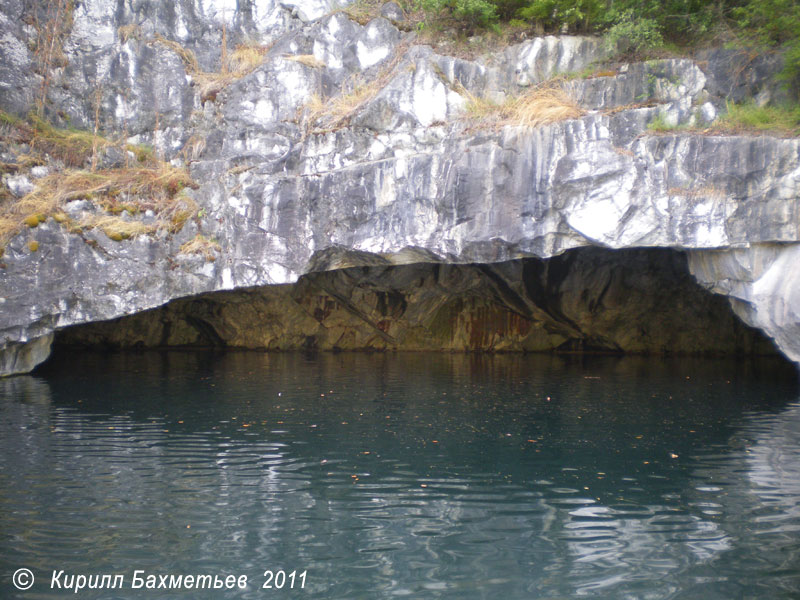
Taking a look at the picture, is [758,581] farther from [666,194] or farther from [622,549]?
[666,194]

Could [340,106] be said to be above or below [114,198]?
above

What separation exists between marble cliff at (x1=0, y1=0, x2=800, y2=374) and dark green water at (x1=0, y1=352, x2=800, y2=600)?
3574 millimetres

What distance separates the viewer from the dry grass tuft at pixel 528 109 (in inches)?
567

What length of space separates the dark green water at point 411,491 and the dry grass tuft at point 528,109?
742 centimetres

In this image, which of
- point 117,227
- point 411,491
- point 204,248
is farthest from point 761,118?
point 117,227

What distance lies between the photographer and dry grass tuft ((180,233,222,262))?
1677 cm

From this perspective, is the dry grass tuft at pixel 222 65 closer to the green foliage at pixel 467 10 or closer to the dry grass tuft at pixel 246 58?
the dry grass tuft at pixel 246 58

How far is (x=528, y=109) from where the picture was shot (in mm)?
14727

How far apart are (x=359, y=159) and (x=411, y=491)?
427 inches

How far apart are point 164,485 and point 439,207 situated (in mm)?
9813

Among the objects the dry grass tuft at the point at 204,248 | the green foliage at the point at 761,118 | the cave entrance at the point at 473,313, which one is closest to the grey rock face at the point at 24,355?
the dry grass tuft at the point at 204,248

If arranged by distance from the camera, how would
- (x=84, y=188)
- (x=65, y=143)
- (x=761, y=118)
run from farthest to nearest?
(x=65, y=143) < (x=84, y=188) < (x=761, y=118)

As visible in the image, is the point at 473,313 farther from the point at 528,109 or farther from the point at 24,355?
the point at 24,355

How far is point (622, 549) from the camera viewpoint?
6.11 metres
